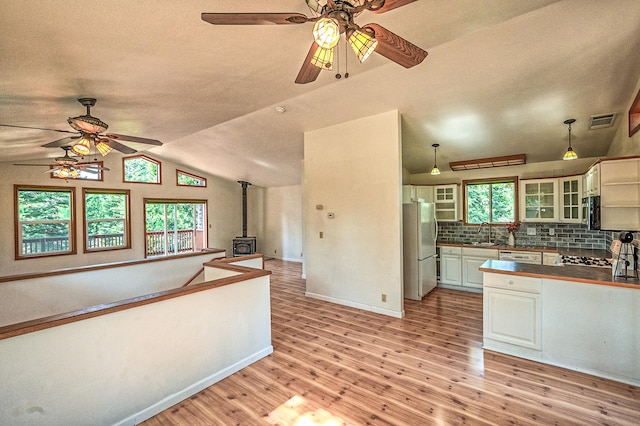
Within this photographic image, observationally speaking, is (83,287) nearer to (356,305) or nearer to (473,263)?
(356,305)

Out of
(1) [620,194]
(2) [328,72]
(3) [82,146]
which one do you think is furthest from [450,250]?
(3) [82,146]

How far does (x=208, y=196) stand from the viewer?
29.8 ft

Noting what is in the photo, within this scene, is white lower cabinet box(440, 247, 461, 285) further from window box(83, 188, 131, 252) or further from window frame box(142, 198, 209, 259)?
window box(83, 188, 131, 252)

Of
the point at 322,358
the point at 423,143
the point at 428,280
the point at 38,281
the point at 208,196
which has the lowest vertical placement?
the point at 322,358

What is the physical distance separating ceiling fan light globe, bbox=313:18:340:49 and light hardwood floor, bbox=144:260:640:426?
2449 millimetres

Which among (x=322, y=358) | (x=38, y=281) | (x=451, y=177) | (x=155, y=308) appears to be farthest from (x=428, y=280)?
(x=38, y=281)

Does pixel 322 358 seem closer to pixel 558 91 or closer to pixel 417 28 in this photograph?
pixel 417 28

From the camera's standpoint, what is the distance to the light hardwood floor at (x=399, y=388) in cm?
207

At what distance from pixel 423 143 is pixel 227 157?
4.77 m

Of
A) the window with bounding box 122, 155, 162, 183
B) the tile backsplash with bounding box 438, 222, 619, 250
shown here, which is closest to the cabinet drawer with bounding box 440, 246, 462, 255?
the tile backsplash with bounding box 438, 222, 619, 250

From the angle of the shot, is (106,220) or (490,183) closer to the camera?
(490,183)

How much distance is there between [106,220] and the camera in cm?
701

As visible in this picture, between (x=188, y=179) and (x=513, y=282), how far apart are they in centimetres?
860

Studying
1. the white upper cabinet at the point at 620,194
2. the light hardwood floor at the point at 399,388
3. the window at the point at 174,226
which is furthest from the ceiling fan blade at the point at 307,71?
the window at the point at 174,226
